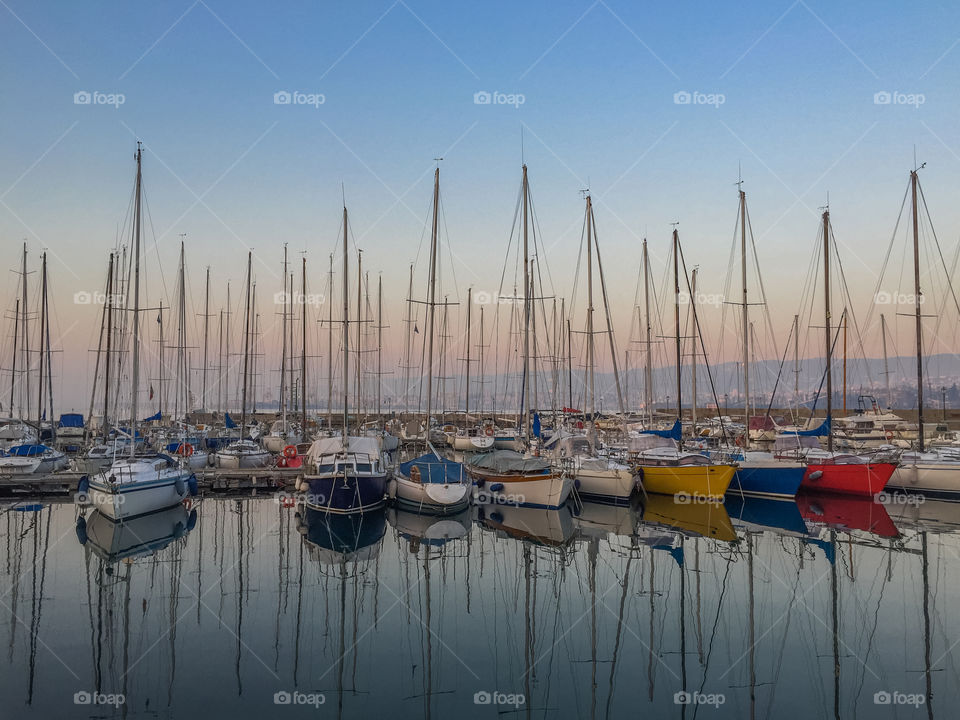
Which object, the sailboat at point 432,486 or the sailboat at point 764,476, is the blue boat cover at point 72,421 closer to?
the sailboat at point 432,486

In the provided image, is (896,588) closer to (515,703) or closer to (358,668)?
(515,703)

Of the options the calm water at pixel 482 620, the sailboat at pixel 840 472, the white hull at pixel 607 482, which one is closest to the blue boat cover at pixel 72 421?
the calm water at pixel 482 620

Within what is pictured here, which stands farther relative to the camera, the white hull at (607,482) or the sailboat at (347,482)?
the white hull at (607,482)

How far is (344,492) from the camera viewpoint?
26188mm

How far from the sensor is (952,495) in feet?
98.3

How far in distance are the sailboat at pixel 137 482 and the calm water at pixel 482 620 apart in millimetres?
848

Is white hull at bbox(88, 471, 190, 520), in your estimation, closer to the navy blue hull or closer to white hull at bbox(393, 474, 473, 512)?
the navy blue hull

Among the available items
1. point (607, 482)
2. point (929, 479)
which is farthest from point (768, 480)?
point (607, 482)

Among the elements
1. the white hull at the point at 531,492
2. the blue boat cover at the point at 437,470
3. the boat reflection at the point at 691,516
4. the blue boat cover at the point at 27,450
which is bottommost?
the boat reflection at the point at 691,516

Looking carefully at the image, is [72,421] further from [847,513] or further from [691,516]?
[847,513]

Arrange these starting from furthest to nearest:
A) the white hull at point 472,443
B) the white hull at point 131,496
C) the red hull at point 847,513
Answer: the white hull at point 472,443 < the white hull at point 131,496 < the red hull at point 847,513

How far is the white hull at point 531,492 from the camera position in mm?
27078

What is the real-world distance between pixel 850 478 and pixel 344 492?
21911 mm

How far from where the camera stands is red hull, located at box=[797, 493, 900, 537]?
24.1 meters
